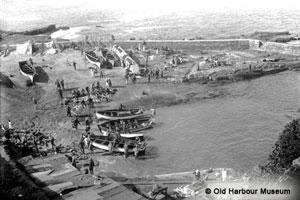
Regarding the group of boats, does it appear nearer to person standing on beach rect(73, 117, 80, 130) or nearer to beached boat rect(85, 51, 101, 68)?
person standing on beach rect(73, 117, 80, 130)

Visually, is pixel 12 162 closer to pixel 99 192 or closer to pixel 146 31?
pixel 99 192

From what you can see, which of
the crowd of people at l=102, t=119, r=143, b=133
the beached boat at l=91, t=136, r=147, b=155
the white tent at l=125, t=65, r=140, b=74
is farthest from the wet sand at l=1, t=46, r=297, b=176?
the crowd of people at l=102, t=119, r=143, b=133

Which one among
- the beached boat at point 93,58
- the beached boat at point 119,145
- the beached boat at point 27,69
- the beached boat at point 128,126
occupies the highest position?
the beached boat at point 93,58

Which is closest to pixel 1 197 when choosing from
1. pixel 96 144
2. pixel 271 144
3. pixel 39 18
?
pixel 96 144

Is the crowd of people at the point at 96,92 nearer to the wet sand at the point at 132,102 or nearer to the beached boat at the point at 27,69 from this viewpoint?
the wet sand at the point at 132,102

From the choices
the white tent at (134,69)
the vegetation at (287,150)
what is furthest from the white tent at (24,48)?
the vegetation at (287,150)
